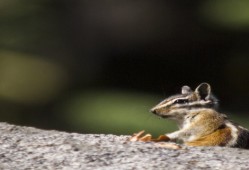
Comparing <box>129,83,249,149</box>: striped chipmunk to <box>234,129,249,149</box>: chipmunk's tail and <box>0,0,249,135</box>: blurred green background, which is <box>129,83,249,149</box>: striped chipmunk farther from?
<box>0,0,249,135</box>: blurred green background

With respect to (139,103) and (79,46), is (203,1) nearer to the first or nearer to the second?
(79,46)

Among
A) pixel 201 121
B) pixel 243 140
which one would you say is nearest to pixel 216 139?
pixel 243 140

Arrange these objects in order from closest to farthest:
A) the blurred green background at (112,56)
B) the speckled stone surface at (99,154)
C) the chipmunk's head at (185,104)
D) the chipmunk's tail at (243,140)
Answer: the speckled stone surface at (99,154)
the chipmunk's tail at (243,140)
the chipmunk's head at (185,104)
the blurred green background at (112,56)

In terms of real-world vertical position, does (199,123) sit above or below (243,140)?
above

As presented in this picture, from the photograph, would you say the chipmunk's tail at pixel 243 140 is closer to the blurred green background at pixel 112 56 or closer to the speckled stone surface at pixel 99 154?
the speckled stone surface at pixel 99 154

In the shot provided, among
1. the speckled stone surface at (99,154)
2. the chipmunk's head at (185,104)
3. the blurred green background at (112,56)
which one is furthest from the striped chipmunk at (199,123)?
the blurred green background at (112,56)

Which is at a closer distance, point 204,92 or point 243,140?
point 243,140

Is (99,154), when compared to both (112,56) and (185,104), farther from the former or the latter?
(112,56)

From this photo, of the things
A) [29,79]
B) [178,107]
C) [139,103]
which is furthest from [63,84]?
[178,107]
